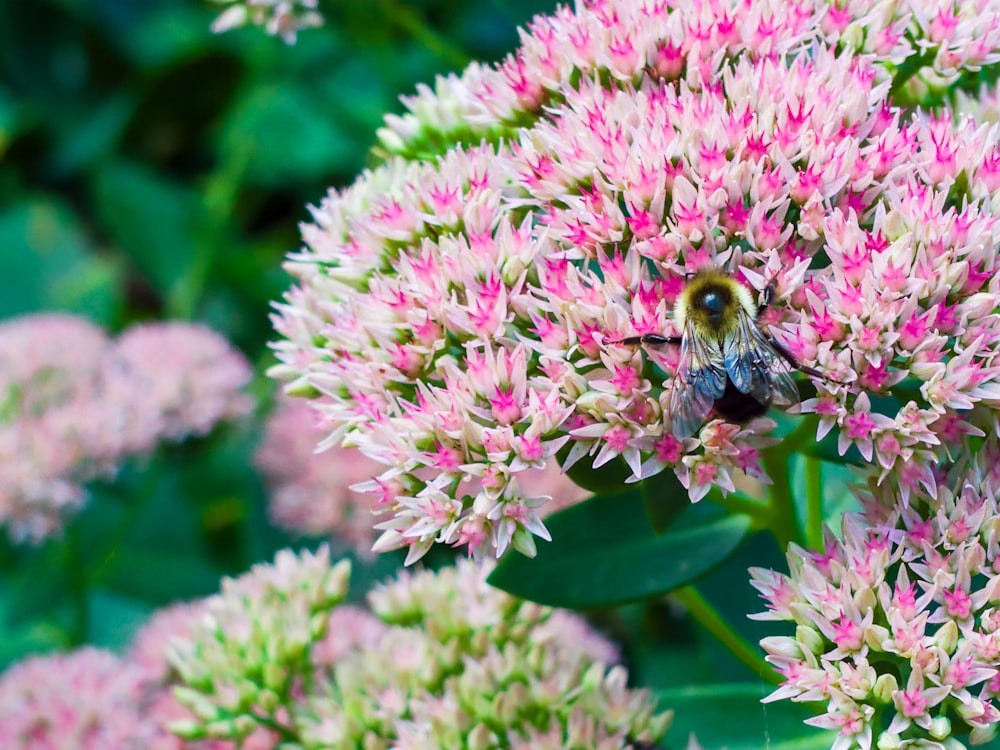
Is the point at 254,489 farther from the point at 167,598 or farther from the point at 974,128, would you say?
the point at 974,128

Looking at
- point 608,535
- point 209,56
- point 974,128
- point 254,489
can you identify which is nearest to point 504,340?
point 608,535

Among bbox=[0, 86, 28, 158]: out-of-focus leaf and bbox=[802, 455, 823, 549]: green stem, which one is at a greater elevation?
bbox=[0, 86, 28, 158]: out-of-focus leaf

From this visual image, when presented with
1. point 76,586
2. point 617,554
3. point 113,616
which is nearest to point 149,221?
point 113,616

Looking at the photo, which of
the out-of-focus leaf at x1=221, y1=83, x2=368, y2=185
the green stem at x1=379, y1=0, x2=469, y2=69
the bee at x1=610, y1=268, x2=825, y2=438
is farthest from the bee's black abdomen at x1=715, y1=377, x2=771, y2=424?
the out-of-focus leaf at x1=221, y1=83, x2=368, y2=185

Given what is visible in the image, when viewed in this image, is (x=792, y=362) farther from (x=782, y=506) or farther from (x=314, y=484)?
(x=314, y=484)

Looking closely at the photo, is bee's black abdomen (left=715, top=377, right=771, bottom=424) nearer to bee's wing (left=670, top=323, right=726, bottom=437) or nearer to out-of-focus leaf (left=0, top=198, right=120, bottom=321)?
bee's wing (left=670, top=323, right=726, bottom=437)
